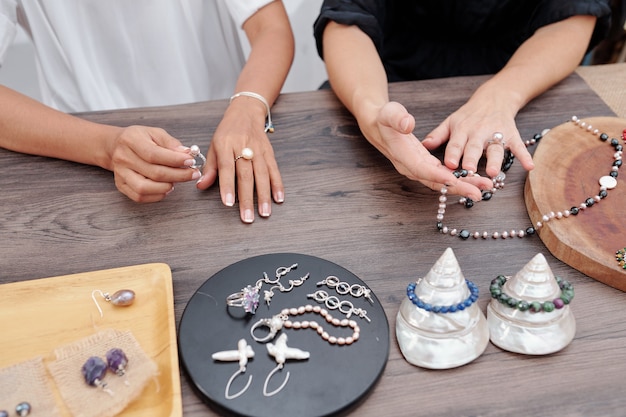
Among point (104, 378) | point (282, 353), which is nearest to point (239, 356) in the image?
point (282, 353)

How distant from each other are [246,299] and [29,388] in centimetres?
26

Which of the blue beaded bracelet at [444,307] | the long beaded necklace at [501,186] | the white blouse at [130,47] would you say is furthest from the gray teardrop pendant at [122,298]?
the white blouse at [130,47]

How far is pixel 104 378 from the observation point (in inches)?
23.7

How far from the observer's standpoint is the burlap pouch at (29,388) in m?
0.57

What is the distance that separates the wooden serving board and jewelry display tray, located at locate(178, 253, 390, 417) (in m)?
0.31

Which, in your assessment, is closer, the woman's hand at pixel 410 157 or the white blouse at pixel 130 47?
the woman's hand at pixel 410 157

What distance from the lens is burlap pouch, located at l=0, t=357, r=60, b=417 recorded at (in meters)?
0.57

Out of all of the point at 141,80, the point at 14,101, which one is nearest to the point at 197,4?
the point at 141,80

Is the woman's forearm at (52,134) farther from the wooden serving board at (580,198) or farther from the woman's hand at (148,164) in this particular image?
the wooden serving board at (580,198)

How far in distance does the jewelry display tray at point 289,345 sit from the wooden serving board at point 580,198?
310 millimetres

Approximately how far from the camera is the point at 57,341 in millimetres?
654

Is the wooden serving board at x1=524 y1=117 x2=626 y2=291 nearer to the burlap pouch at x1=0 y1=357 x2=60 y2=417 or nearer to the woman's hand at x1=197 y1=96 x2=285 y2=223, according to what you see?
the woman's hand at x1=197 y1=96 x2=285 y2=223

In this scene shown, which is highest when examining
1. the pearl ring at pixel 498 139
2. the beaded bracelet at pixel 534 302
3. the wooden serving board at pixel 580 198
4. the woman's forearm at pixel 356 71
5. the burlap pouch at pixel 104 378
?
the woman's forearm at pixel 356 71

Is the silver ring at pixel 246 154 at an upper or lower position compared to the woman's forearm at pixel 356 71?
lower
